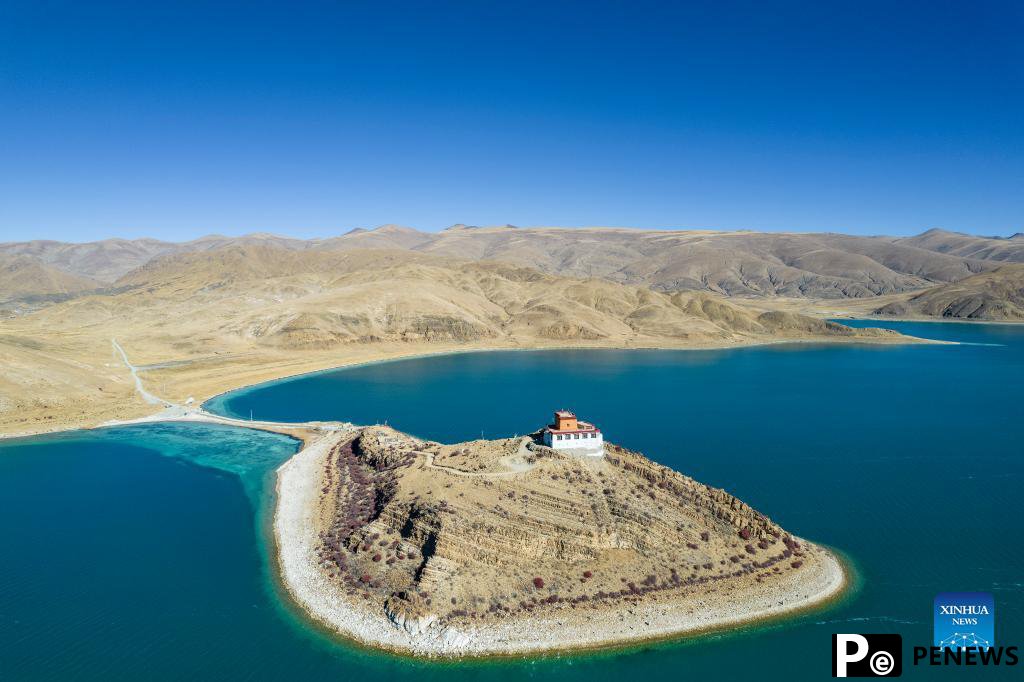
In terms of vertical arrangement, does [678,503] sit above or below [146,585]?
above

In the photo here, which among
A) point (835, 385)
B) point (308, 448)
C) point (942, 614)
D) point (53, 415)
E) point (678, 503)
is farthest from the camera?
point (835, 385)

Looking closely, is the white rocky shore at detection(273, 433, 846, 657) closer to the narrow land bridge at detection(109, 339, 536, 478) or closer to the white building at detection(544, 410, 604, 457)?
the white building at detection(544, 410, 604, 457)

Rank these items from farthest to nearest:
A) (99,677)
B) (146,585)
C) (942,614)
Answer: (146,585) < (942,614) < (99,677)

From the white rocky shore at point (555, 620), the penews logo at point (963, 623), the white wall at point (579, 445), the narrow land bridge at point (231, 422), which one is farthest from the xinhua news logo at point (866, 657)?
the narrow land bridge at point (231, 422)

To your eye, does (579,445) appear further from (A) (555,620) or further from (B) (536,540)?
(A) (555,620)

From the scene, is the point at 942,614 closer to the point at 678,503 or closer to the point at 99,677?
the point at 678,503

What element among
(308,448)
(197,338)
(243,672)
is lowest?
(243,672)

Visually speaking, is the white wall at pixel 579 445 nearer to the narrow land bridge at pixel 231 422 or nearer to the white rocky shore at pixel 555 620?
the white rocky shore at pixel 555 620

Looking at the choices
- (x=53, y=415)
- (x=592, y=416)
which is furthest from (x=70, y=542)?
(x=592, y=416)
